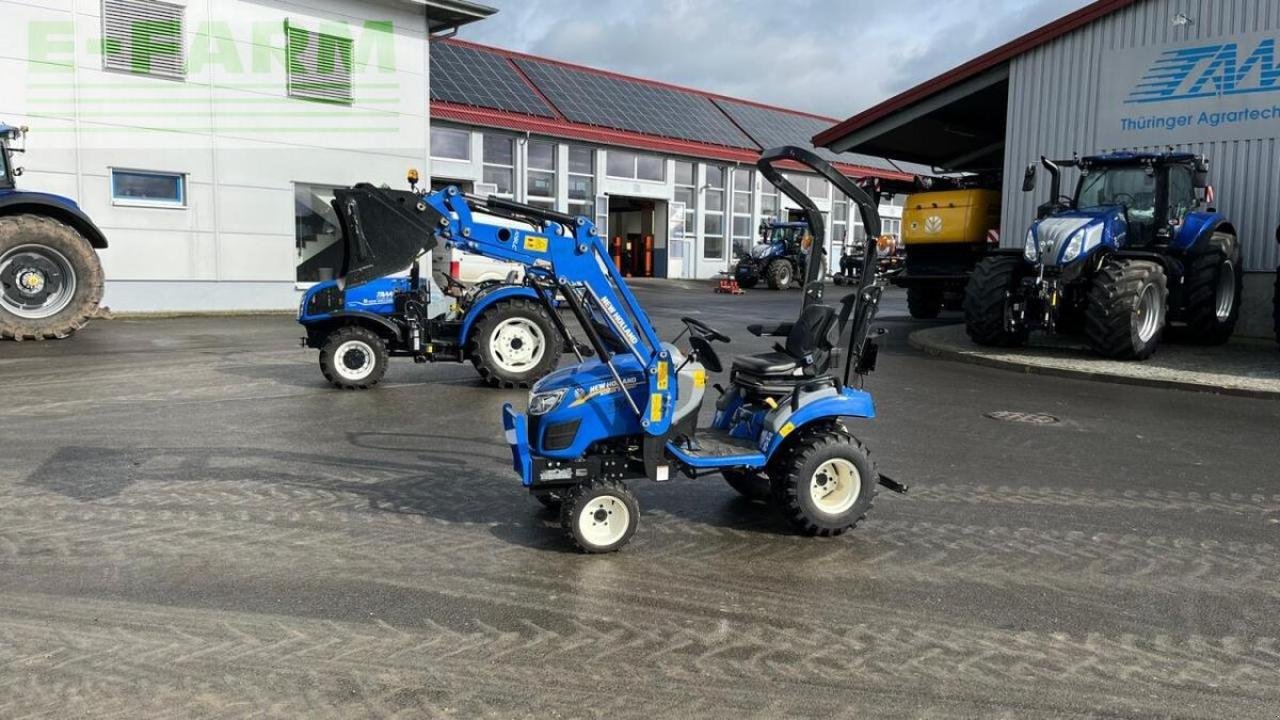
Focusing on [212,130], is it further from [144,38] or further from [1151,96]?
[1151,96]

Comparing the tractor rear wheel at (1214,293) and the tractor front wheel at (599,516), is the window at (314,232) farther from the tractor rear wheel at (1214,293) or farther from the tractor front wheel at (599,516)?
the tractor front wheel at (599,516)

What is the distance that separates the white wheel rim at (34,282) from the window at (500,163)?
62.3 ft

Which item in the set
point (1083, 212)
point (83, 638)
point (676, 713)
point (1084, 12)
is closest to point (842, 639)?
point (676, 713)

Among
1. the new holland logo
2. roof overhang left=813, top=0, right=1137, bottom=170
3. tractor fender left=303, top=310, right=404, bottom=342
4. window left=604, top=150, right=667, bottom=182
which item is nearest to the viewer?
tractor fender left=303, top=310, right=404, bottom=342

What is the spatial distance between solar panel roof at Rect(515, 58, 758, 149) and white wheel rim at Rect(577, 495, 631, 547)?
3081 centimetres

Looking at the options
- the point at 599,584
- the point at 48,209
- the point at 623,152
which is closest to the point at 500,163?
the point at 623,152

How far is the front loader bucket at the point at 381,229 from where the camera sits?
8.88m

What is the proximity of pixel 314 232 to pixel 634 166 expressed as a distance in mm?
17183

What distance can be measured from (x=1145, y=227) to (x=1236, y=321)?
2.93m

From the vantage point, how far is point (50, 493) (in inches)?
240

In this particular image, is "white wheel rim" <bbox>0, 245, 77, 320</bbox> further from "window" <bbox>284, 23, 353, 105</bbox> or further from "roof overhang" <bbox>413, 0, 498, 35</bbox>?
"roof overhang" <bbox>413, 0, 498, 35</bbox>

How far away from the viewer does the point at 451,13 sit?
22703 mm

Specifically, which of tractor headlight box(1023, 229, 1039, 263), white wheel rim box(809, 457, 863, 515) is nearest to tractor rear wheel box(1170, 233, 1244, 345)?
tractor headlight box(1023, 229, 1039, 263)

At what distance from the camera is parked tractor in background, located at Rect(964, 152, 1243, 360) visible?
1278 cm
